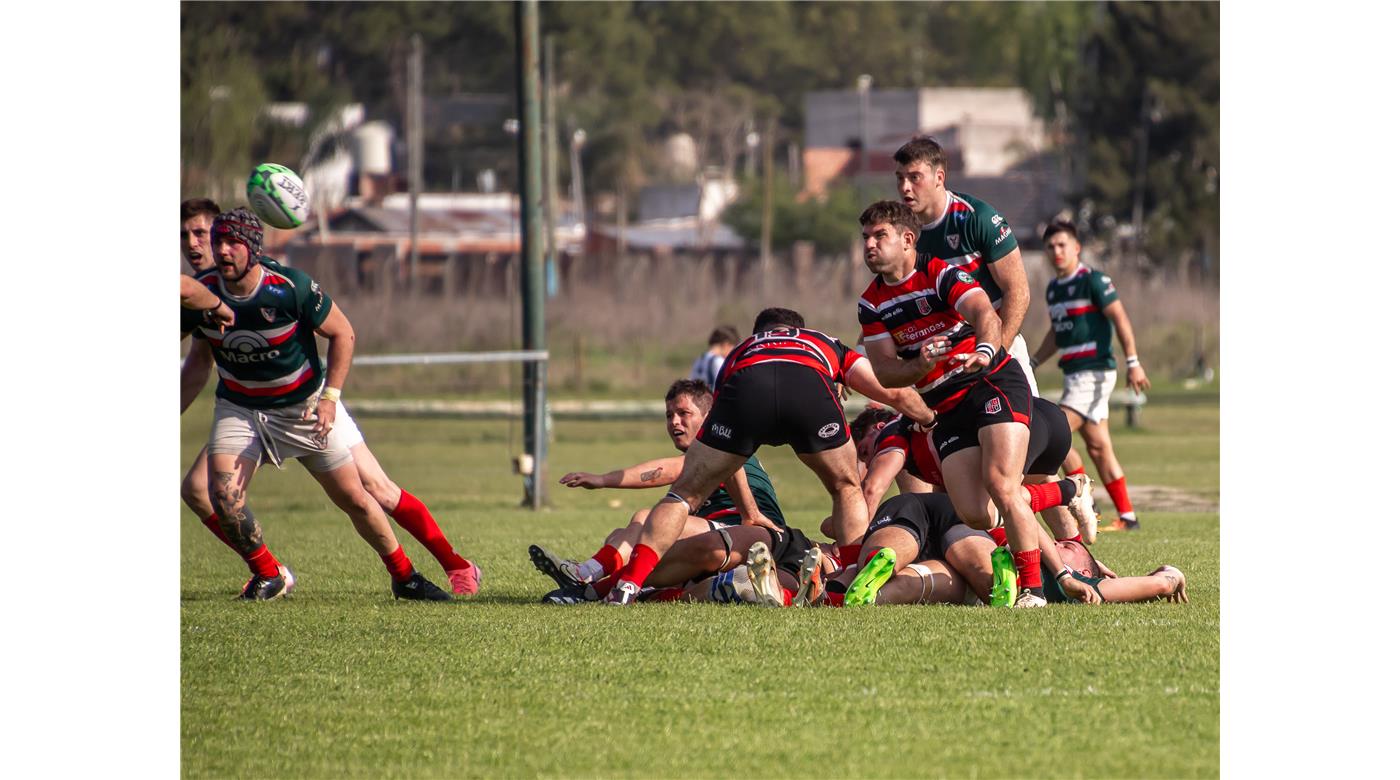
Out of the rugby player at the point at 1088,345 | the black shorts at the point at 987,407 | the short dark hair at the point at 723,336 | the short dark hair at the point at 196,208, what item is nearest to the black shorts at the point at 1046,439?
the black shorts at the point at 987,407

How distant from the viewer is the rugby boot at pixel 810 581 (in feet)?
24.6

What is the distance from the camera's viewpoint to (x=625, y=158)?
251ft

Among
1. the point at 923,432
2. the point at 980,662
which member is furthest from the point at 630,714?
the point at 923,432

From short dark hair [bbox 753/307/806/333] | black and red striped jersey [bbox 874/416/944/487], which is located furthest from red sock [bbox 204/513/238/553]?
black and red striped jersey [bbox 874/416/944/487]

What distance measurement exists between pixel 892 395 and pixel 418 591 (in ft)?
8.16

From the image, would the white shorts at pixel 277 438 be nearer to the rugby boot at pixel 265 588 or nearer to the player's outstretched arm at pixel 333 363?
the player's outstretched arm at pixel 333 363

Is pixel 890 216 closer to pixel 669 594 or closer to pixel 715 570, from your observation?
pixel 715 570

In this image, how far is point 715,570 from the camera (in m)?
8.09

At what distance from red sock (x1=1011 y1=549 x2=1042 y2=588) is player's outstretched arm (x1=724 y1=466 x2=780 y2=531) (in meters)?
1.24

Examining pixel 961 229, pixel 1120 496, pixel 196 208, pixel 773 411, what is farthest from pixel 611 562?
pixel 1120 496

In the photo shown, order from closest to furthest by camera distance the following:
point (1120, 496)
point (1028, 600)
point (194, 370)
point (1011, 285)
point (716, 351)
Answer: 1. point (1028, 600)
2. point (1011, 285)
3. point (194, 370)
4. point (1120, 496)
5. point (716, 351)

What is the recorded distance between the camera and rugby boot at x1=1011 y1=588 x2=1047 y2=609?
7457 millimetres

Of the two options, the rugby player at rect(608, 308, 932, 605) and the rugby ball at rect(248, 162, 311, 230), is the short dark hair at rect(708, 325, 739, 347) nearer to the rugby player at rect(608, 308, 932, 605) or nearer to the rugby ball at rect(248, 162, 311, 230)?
the rugby ball at rect(248, 162, 311, 230)
